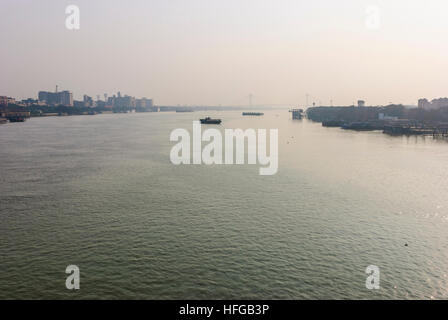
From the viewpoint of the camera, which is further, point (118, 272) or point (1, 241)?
point (1, 241)

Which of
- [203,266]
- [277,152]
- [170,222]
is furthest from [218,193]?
[277,152]

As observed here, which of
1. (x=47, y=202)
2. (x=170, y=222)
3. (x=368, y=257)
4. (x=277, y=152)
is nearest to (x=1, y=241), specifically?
(x=47, y=202)

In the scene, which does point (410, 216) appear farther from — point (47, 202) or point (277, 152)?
point (277, 152)

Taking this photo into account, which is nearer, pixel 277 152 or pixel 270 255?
pixel 270 255

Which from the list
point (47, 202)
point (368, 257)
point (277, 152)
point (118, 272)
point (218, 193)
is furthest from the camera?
point (277, 152)
